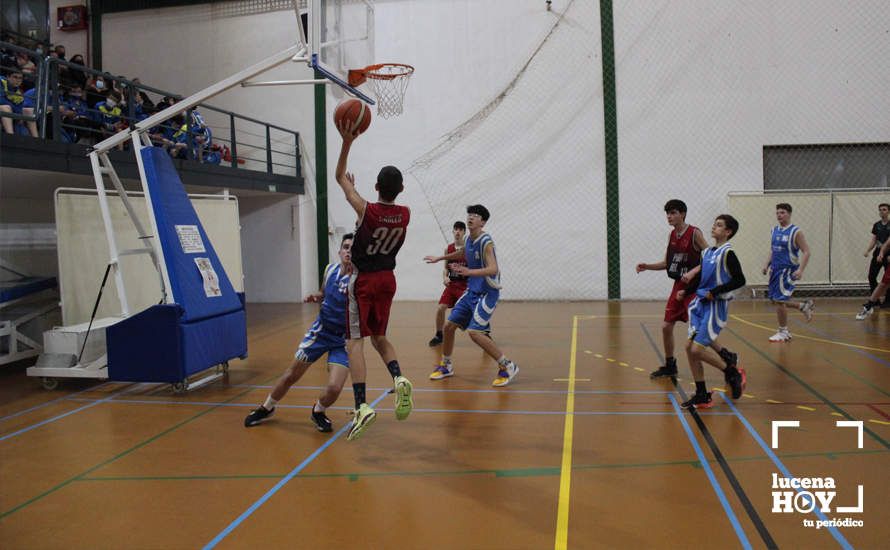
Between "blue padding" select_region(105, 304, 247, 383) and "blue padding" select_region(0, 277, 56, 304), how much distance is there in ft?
7.53

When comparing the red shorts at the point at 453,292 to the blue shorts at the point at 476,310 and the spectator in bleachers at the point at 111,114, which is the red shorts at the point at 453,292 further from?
the spectator in bleachers at the point at 111,114

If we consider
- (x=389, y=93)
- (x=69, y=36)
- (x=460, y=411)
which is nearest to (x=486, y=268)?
(x=460, y=411)

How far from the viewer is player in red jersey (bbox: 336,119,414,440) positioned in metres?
4.87

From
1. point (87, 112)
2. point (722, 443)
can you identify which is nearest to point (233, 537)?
point (722, 443)

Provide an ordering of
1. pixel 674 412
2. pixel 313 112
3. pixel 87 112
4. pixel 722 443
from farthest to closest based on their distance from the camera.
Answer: pixel 313 112
pixel 87 112
pixel 674 412
pixel 722 443

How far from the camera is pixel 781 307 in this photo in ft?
31.7

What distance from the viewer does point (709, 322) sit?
6.04 m

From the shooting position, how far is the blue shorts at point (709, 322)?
6.04m

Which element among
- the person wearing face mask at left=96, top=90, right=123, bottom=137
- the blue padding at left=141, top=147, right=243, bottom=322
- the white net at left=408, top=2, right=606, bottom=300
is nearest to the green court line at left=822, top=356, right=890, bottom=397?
the blue padding at left=141, top=147, right=243, bottom=322

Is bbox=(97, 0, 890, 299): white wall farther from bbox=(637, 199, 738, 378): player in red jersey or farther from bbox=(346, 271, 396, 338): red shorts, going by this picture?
bbox=(346, 271, 396, 338): red shorts

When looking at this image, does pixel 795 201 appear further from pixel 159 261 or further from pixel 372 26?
pixel 159 261

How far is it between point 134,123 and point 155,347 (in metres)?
2.93

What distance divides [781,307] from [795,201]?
598 centimetres

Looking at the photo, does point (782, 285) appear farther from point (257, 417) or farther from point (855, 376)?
point (257, 417)
